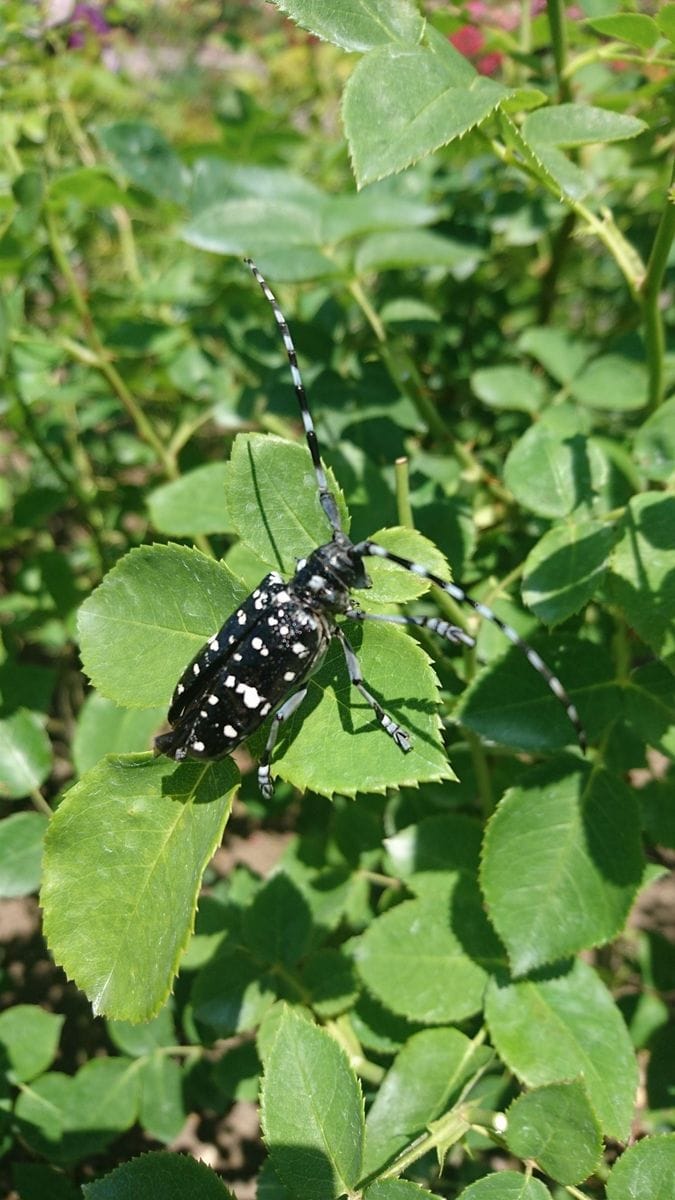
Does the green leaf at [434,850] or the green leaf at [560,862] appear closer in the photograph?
the green leaf at [560,862]

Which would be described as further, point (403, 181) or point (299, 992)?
point (403, 181)

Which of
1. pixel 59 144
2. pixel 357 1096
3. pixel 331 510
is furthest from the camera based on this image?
pixel 59 144

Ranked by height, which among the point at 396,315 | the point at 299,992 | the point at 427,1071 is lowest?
the point at 299,992

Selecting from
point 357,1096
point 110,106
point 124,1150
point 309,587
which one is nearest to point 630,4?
point 309,587

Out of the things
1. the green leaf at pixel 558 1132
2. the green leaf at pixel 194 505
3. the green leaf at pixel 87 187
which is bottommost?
the green leaf at pixel 558 1132

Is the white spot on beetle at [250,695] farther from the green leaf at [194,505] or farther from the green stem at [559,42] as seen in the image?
the green stem at [559,42]

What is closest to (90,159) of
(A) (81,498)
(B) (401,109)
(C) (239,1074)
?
(A) (81,498)

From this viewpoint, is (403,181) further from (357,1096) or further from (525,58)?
(357,1096)

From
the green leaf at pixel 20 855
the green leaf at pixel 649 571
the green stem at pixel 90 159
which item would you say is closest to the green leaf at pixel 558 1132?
the green leaf at pixel 649 571
